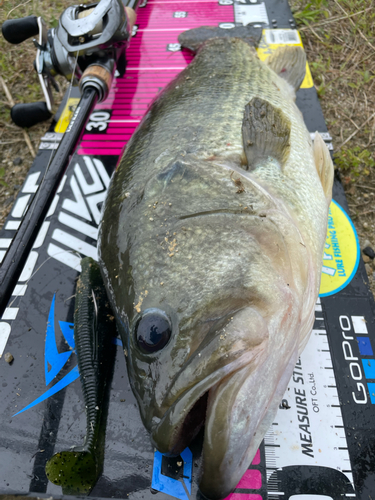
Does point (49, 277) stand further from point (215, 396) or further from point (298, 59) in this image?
point (298, 59)

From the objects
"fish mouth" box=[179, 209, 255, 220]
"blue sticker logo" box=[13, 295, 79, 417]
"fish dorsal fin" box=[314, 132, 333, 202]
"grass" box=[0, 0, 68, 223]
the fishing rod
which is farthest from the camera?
"grass" box=[0, 0, 68, 223]

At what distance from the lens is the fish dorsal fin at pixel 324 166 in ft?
7.50

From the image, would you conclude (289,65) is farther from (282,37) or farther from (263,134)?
(263,134)

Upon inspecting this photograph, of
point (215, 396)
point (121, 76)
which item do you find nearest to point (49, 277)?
point (215, 396)

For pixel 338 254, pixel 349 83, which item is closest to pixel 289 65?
pixel 349 83

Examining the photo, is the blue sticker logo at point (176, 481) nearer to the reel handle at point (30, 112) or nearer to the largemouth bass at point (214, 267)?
the largemouth bass at point (214, 267)

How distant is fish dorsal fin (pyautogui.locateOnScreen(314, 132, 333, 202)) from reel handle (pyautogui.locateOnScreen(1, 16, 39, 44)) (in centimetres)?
228

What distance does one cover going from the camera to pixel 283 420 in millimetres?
1972

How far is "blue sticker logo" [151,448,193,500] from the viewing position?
1.75m

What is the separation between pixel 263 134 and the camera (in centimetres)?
194

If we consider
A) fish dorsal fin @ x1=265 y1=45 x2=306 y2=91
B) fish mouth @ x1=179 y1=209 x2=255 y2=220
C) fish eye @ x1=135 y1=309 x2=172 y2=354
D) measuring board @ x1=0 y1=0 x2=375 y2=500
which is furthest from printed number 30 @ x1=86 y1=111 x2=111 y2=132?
fish eye @ x1=135 y1=309 x2=172 y2=354

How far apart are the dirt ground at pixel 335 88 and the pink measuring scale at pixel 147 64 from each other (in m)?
0.75

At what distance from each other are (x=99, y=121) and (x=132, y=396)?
2506mm

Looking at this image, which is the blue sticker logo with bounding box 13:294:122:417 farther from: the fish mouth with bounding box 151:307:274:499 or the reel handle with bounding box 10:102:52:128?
the reel handle with bounding box 10:102:52:128
